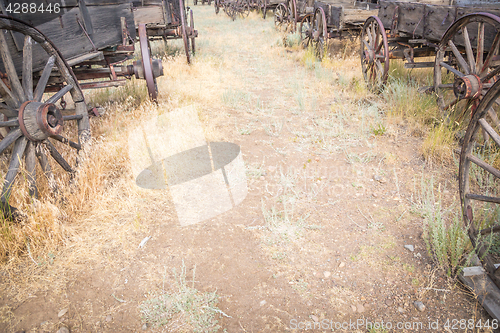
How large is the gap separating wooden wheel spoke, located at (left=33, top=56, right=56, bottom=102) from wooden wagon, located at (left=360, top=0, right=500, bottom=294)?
3.36 m

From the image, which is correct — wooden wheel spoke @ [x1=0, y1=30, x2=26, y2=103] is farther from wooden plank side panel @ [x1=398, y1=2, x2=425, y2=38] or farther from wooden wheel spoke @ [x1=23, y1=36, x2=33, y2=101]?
wooden plank side panel @ [x1=398, y1=2, x2=425, y2=38]

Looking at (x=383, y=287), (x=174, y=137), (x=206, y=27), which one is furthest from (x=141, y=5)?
(x=206, y=27)

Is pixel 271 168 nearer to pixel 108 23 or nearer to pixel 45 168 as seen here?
pixel 45 168

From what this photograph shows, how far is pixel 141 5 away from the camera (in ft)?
21.1

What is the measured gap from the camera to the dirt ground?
1.87 m

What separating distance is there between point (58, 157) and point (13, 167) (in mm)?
403

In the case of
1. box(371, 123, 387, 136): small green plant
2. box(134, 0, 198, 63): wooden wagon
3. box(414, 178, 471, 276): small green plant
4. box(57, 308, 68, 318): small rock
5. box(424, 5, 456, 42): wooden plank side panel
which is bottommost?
A: box(57, 308, 68, 318): small rock

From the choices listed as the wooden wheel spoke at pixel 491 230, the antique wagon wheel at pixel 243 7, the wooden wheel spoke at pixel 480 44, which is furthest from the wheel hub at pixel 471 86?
the antique wagon wheel at pixel 243 7

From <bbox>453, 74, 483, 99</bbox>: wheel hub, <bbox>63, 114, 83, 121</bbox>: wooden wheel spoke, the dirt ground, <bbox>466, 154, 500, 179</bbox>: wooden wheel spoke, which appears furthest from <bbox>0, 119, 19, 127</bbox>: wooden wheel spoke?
<bbox>453, 74, 483, 99</bbox>: wheel hub

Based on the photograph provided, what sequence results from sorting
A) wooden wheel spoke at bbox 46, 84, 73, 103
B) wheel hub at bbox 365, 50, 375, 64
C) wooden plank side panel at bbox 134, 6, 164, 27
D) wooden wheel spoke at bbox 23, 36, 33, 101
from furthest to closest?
wooden plank side panel at bbox 134, 6, 164, 27 < wheel hub at bbox 365, 50, 375, 64 < wooden wheel spoke at bbox 46, 84, 73, 103 < wooden wheel spoke at bbox 23, 36, 33, 101

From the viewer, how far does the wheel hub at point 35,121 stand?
2307 millimetres

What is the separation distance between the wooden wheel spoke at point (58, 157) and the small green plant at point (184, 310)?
160 cm

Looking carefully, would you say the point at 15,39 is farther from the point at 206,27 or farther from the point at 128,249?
the point at 206,27

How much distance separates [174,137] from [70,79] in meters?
→ 1.29
